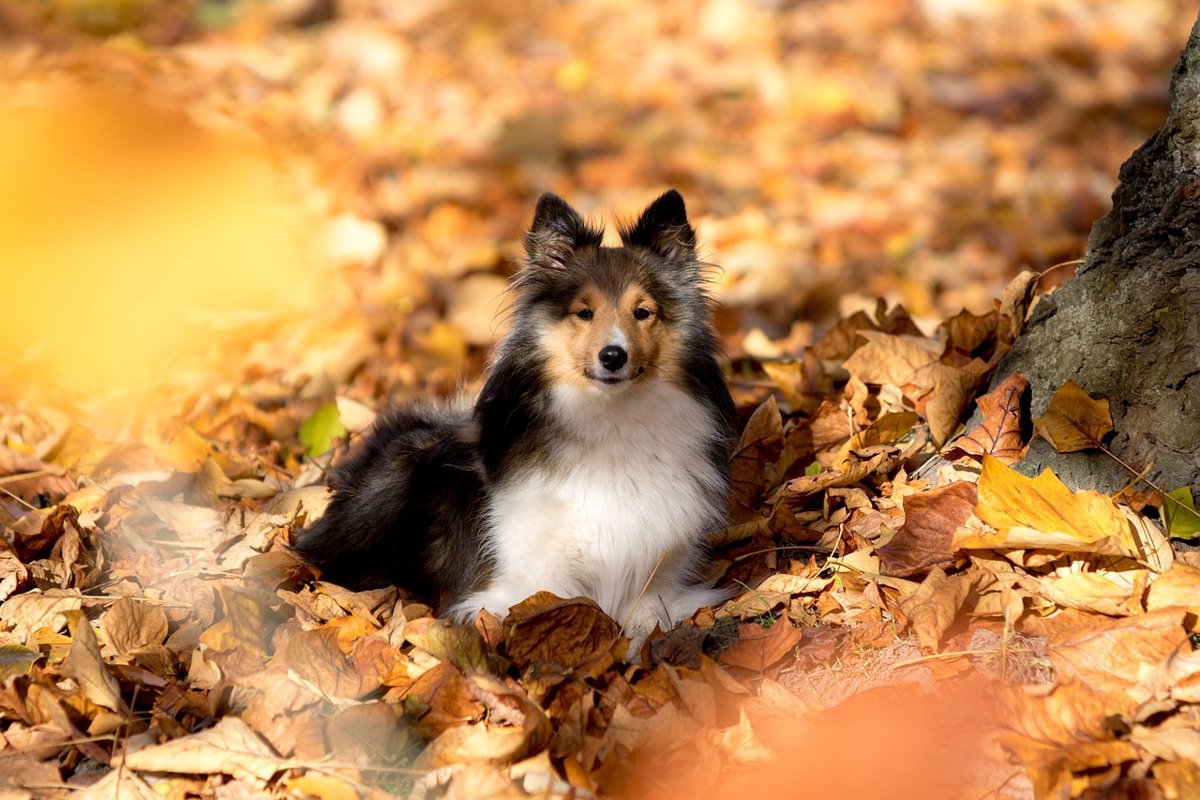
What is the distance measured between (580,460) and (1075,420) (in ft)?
5.41

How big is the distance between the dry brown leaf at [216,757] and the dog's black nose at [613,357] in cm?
165

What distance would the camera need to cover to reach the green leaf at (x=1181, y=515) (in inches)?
138

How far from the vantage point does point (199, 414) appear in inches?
250

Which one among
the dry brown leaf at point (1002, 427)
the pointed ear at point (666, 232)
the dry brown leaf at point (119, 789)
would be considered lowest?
the dry brown leaf at point (119, 789)

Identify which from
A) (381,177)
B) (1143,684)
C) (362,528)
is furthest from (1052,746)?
(381,177)

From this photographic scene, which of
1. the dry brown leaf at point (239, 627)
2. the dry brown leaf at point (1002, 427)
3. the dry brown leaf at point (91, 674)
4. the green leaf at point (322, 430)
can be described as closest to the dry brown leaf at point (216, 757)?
the dry brown leaf at point (91, 674)

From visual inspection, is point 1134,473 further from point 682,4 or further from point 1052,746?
point 682,4

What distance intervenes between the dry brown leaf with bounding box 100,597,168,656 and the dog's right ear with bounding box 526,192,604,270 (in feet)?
6.03

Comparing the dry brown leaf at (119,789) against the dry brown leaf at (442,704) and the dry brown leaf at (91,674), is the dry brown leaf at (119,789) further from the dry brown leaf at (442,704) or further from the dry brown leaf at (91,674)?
the dry brown leaf at (442,704)

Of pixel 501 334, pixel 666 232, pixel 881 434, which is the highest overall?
pixel 666 232

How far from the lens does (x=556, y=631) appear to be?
12.0 feet

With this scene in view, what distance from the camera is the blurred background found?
290 inches

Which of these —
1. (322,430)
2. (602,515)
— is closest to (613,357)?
(602,515)

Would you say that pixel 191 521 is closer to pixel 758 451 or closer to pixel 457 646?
pixel 457 646
